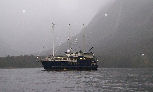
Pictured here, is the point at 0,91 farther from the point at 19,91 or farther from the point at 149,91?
the point at 149,91

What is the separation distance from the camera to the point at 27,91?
85.4 meters

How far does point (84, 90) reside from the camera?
87.5 meters

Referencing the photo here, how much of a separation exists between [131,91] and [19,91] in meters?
30.6

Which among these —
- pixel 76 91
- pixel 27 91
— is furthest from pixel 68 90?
pixel 27 91

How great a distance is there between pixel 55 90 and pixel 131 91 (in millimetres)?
21004

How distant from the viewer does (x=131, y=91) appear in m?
83.8

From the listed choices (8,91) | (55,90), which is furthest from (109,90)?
(8,91)

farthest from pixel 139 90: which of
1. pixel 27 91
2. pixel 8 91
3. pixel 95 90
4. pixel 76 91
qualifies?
pixel 8 91

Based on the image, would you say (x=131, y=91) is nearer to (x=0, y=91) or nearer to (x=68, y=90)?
(x=68, y=90)

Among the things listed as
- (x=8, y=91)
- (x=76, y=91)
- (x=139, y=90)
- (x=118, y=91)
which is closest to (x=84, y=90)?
(x=76, y=91)

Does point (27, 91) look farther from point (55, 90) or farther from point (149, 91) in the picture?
point (149, 91)

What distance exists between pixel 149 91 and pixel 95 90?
48.3ft

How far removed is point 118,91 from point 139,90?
6620 mm

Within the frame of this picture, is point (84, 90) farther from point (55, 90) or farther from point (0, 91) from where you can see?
point (0, 91)
